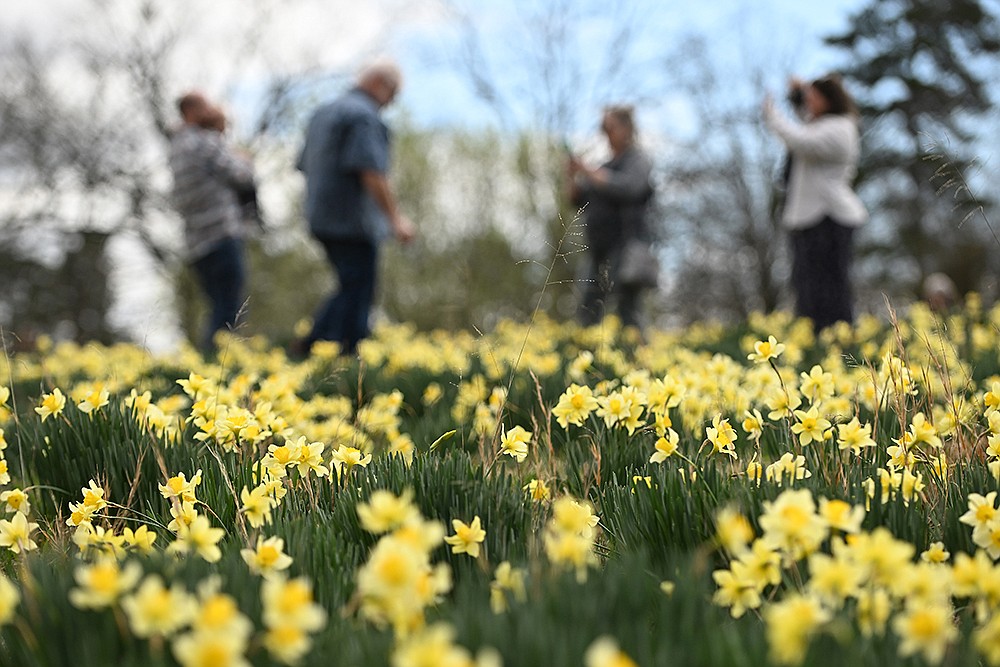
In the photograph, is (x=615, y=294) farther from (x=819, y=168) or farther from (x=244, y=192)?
(x=244, y=192)

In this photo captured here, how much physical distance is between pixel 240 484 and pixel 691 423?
135 cm

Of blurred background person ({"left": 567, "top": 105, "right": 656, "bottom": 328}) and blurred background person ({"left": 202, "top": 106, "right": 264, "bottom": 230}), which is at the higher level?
blurred background person ({"left": 202, "top": 106, "right": 264, "bottom": 230})

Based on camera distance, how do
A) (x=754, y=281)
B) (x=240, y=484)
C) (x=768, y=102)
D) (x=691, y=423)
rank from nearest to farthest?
(x=240, y=484), (x=691, y=423), (x=768, y=102), (x=754, y=281)

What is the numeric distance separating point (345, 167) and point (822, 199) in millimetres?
3400

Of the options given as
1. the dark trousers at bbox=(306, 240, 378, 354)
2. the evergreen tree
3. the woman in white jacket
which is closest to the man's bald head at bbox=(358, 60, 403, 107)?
the dark trousers at bbox=(306, 240, 378, 354)

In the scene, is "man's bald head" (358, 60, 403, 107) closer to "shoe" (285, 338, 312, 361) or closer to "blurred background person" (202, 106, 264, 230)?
"blurred background person" (202, 106, 264, 230)

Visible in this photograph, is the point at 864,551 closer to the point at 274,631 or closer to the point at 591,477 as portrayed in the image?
the point at 274,631

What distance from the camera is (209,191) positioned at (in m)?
6.20

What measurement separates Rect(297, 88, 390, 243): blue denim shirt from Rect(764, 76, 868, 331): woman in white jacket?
268cm

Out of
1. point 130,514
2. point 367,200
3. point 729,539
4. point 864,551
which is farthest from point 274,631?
point 367,200

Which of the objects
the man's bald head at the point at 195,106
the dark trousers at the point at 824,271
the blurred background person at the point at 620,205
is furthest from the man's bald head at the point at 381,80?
the dark trousers at the point at 824,271

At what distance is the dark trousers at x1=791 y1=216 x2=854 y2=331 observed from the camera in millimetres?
6125

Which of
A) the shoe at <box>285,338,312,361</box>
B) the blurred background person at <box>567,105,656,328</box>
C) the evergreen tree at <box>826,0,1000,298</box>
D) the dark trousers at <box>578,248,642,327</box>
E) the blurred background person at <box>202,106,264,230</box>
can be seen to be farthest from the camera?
the evergreen tree at <box>826,0,1000,298</box>

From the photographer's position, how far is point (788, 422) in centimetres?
235
